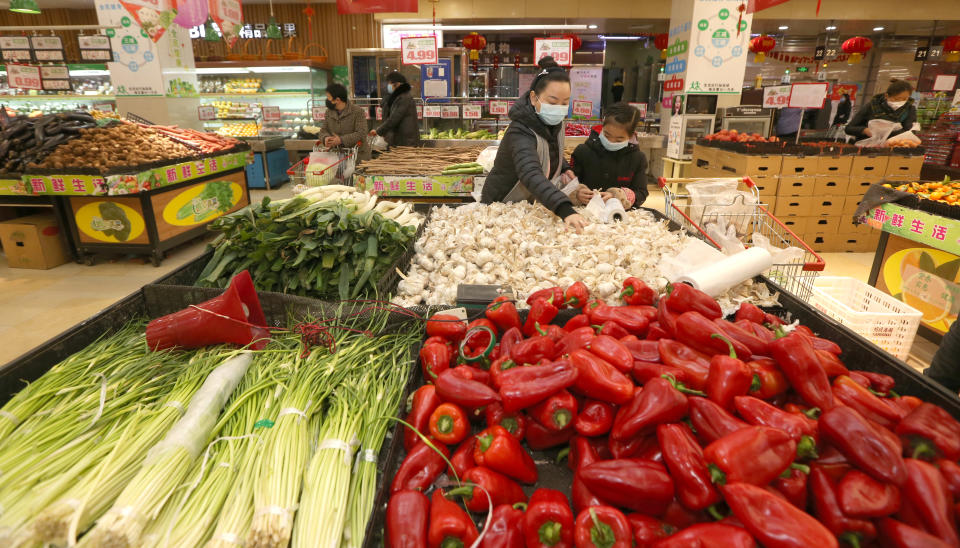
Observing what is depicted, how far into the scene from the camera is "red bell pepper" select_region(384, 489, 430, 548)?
1103mm

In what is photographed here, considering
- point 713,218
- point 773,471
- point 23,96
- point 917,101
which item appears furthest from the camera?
point 917,101

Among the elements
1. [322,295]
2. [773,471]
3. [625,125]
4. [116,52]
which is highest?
[116,52]

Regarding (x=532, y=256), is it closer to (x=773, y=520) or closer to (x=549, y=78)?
(x=549, y=78)

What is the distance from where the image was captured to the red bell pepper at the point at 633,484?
1.07 metres

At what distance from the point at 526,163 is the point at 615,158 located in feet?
3.55

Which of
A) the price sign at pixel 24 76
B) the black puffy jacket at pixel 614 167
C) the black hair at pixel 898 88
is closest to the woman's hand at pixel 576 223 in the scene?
the black puffy jacket at pixel 614 167

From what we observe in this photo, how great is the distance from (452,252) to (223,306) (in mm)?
→ 1104

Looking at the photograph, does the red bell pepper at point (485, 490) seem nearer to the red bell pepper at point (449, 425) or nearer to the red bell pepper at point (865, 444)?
the red bell pepper at point (449, 425)

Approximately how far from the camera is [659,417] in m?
1.17

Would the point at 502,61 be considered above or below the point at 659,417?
above

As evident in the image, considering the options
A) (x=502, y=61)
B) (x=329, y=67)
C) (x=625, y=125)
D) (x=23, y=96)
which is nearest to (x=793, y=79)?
(x=502, y=61)


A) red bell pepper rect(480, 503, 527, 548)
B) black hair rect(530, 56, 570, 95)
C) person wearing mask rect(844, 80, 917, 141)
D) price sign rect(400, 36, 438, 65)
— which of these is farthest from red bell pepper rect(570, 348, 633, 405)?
person wearing mask rect(844, 80, 917, 141)

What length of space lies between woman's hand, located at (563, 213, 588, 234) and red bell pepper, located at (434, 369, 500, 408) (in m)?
1.45

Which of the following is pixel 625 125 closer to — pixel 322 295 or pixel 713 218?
pixel 713 218
